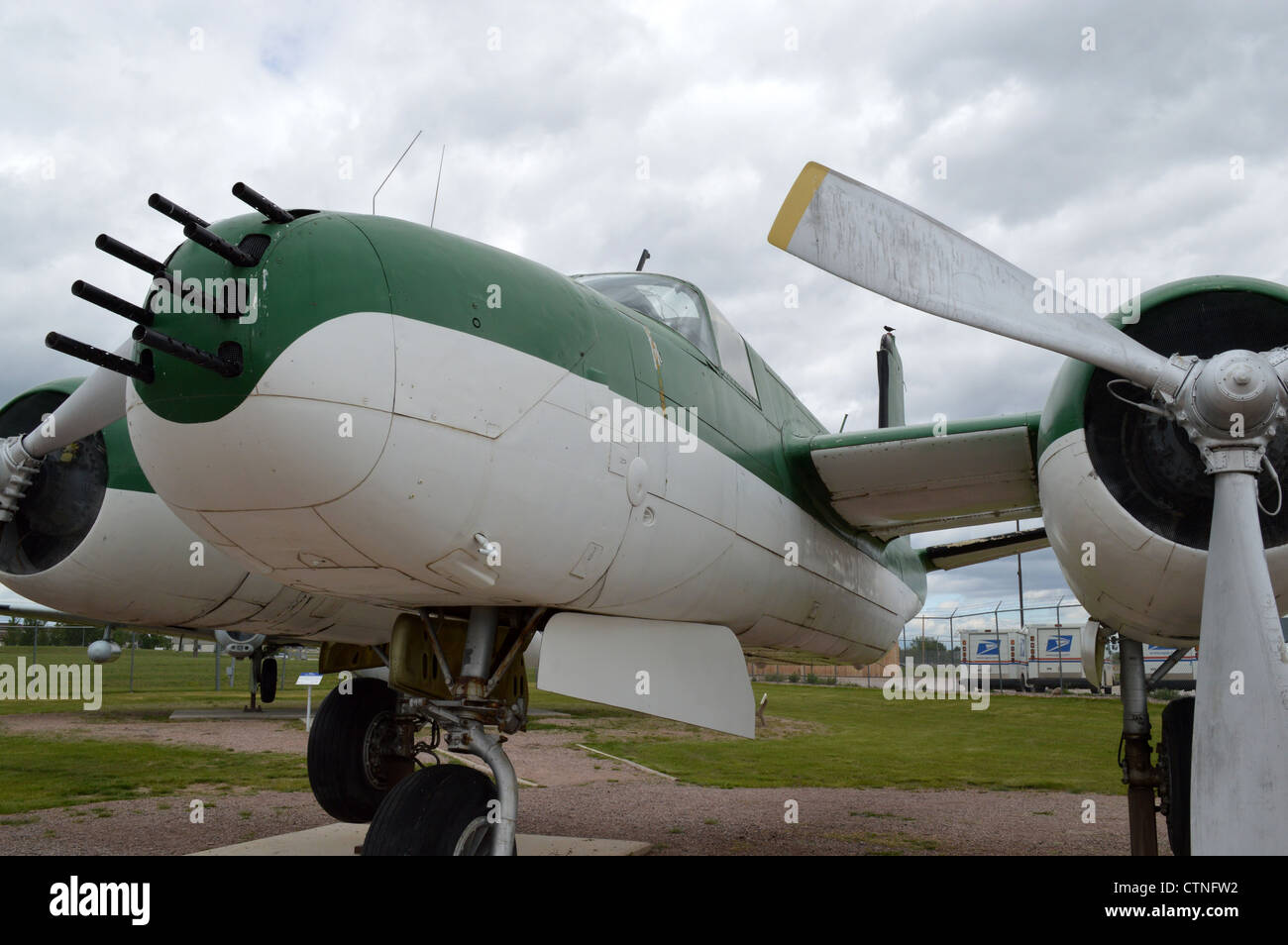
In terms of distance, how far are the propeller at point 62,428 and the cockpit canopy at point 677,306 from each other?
9.01ft

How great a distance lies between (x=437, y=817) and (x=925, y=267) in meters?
3.59

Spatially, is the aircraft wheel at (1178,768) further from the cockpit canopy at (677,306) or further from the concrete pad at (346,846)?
the concrete pad at (346,846)

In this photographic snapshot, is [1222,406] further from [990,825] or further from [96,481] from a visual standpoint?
[990,825]

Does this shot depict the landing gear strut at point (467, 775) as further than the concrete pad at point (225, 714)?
No

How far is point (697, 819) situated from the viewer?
10492 millimetres

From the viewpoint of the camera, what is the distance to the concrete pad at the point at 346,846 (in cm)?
759

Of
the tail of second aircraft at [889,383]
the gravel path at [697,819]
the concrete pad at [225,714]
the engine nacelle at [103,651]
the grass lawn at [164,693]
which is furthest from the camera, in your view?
the grass lawn at [164,693]

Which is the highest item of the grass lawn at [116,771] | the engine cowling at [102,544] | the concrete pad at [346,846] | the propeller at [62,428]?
the propeller at [62,428]

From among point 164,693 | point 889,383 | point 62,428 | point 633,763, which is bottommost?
point 164,693

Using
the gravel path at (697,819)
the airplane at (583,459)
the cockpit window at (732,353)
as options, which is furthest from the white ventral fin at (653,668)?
the gravel path at (697,819)

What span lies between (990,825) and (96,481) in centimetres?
969

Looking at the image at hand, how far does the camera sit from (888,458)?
6801 millimetres

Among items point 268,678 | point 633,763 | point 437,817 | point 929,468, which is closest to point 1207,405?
point 929,468

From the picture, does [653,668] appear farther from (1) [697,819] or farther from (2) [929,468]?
(1) [697,819]
